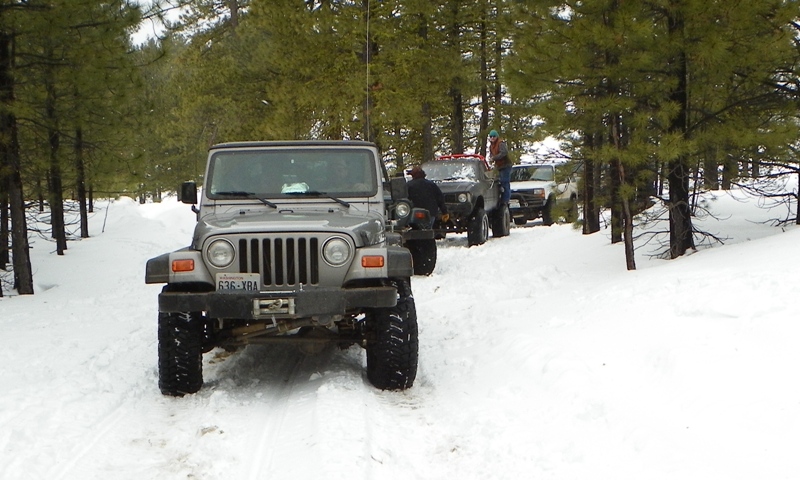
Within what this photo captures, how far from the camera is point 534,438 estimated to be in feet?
15.7

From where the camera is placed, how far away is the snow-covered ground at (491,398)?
14.3 ft

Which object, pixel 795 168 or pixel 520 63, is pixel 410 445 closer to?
pixel 520 63

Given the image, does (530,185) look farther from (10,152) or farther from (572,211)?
(10,152)

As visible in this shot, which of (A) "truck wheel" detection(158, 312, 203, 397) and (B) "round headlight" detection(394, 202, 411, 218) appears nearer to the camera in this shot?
(A) "truck wheel" detection(158, 312, 203, 397)

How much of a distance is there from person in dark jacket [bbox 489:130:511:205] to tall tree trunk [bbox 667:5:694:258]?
7687 millimetres

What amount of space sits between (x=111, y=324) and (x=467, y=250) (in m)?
7.74

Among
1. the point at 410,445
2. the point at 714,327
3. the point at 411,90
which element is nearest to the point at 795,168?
the point at 714,327

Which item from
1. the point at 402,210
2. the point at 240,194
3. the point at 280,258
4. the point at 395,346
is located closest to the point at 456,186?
the point at 402,210

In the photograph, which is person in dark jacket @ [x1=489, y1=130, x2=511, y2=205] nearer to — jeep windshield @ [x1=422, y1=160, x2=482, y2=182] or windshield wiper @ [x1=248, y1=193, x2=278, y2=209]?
jeep windshield @ [x1=422, y1=160, x2=482, y2=182]

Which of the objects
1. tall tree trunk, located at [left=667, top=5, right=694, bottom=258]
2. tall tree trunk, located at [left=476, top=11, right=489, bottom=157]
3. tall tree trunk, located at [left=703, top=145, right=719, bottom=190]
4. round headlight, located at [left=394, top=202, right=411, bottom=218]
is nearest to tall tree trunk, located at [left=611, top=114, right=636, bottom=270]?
tall tree trunk, located at [left=667, top=5, right=694, bottom=258]

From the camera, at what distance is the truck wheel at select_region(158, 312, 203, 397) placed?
19.2 feet

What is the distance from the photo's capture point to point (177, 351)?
5875mm

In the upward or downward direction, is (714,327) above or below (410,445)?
above

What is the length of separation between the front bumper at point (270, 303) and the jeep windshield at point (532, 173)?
17.6 metres
